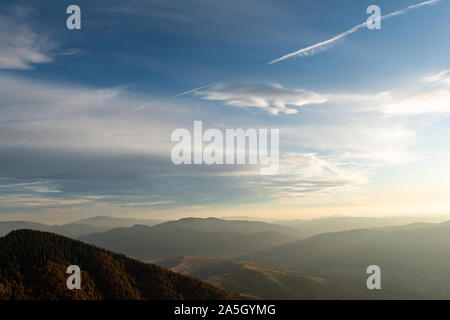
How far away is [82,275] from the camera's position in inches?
5374

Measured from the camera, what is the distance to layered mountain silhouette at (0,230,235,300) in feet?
390

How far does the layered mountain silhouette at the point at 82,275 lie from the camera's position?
390ft
